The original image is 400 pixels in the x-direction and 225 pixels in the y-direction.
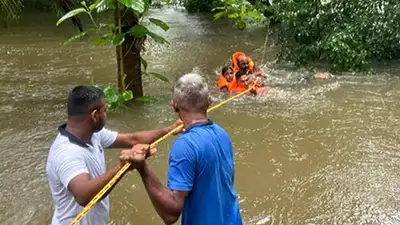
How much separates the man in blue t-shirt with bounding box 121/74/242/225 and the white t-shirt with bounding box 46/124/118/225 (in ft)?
0.96

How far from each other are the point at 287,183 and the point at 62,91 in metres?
4.57

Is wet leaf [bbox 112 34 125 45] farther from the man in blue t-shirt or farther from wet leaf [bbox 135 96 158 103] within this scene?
the man in blue t-shirt

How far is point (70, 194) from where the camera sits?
2771 millimetres

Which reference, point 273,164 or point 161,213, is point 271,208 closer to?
point 273,164

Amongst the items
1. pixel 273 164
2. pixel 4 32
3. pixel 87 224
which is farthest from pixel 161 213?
pixel 4 32

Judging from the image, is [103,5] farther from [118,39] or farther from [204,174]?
[204,174]

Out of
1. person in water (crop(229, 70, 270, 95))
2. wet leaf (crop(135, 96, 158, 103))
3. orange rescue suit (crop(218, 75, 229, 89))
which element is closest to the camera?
wet leaf (crop(135, 96, 158, 103))

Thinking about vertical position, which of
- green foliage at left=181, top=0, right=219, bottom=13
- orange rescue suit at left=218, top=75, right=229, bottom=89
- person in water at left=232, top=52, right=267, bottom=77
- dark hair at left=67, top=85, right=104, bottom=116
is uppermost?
dark hair at left=67, top=85, right=104, bottom=116

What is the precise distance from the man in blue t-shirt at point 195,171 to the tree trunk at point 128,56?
13.8ft

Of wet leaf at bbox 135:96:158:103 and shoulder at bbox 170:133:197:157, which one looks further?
wet leaf at bbox 135:96:158:103

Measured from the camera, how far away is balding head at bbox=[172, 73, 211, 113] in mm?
2684

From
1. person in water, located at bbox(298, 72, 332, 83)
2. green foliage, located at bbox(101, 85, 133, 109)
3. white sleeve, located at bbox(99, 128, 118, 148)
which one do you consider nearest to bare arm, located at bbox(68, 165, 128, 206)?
white sleeve, located at bbox(99, 128, 118, 148)

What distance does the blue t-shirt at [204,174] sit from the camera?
2.55 metres

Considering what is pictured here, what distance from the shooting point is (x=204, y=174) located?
8.57 ft
